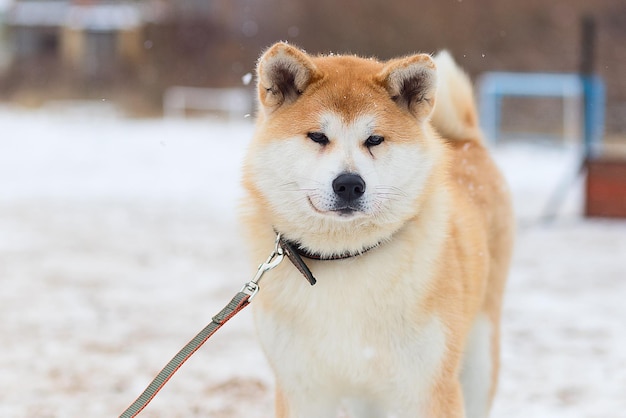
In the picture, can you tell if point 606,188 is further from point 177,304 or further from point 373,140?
point 373,140

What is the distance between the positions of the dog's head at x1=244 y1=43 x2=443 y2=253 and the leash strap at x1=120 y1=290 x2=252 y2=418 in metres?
0.28

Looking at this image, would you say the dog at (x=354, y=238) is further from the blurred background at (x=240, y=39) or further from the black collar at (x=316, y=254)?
the blurred background at (x=240, y=39)

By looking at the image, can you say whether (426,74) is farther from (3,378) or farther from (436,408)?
(3,378)

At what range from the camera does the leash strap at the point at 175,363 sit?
90.0 inches

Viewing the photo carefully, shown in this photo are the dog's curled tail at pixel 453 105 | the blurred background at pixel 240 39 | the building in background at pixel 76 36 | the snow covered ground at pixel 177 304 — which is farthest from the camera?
the building in background at pixel 76 36

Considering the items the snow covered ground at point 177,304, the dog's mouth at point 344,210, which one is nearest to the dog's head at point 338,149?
the dog's mouth at point 344,210

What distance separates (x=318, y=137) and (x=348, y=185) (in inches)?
9.7

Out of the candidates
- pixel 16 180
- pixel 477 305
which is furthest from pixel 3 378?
pixel 16 180

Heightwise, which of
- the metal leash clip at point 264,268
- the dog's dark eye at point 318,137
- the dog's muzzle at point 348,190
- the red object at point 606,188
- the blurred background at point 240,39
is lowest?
the red object at point 606,188

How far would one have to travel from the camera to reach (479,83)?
60.6 feet

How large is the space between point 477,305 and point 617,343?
1.84 meters

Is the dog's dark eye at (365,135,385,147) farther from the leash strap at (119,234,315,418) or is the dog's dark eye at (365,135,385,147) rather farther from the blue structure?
the blue structure

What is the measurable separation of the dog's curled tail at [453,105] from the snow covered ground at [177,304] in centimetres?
128

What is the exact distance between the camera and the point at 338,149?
2311 millimetres
